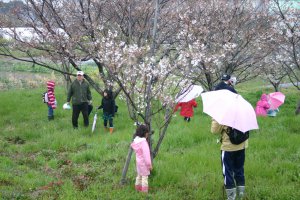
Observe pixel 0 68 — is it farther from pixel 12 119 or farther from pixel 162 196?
pixel 162 196

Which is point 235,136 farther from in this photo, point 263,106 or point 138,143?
point 263,106

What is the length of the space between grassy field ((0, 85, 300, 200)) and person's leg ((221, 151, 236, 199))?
15.3 inches

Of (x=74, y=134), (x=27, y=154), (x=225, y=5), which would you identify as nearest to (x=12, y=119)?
(x=74, y=134)

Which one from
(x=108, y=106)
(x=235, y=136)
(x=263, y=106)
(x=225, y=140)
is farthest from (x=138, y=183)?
(x=263, y=106)

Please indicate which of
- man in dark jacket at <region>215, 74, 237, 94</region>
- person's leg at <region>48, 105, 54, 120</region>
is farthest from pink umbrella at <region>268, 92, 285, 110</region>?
person's leg at <region>48, 105, 54, 120</region>

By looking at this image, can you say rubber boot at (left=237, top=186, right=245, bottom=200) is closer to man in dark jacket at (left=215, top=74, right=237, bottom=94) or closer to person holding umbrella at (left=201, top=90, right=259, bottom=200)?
person holding umbrella at (left=201, top=90, right=259, bottom=200)

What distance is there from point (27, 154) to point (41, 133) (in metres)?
1.76

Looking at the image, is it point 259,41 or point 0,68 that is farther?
point 0,68

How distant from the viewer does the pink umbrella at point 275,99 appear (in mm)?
10375

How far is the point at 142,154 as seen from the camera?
526 cm

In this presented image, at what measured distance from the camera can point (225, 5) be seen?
1176cm

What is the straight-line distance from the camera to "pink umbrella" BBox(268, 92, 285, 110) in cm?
1038

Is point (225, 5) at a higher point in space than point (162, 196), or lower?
higher

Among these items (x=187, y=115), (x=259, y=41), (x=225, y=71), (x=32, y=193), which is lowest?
(x=32, y=193)
